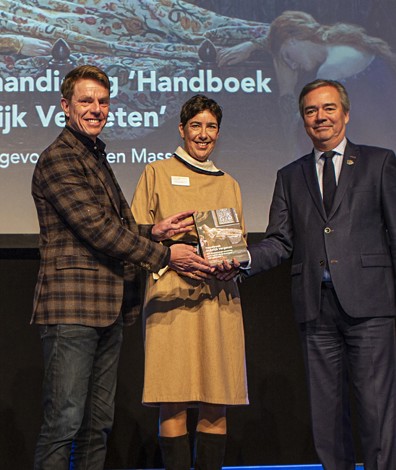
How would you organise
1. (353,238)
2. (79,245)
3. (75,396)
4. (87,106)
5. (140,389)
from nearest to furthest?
1. (75,396)
2. (79,245)
3. (87,106)
4. (353,238)
5. (140,389)

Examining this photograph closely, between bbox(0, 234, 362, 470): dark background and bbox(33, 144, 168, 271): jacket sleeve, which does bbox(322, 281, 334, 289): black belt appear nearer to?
bbox(33, 144, 168, 271): jacket sleeve

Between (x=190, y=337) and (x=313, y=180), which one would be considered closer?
(x=313, y=180)

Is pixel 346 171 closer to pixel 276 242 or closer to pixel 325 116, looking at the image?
pixel 325 116

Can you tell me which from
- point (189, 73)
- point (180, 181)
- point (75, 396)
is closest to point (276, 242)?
point (180, 181)

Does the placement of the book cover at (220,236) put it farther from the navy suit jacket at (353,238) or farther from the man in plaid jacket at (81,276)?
the navy suit jacket at (353,238)

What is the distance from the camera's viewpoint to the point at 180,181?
10.2 feet

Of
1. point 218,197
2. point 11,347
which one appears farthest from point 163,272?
point 11,347

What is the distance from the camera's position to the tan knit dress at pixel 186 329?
9.71ft

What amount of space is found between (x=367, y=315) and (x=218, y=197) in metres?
0.87

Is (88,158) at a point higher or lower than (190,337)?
higher

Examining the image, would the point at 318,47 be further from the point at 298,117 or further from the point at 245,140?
the point at 245,140

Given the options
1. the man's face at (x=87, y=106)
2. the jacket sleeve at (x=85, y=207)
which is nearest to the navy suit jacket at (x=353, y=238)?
the jacket sleeve at (x=85, y=207)

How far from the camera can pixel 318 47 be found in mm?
4078

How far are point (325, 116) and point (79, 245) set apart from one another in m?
1.13
